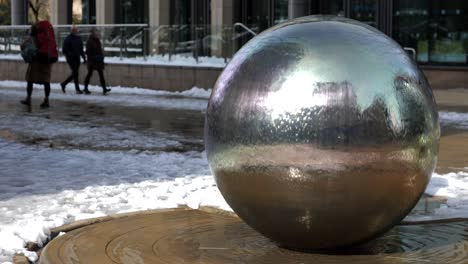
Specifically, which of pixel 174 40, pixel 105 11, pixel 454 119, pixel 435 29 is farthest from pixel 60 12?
pixel 454 119

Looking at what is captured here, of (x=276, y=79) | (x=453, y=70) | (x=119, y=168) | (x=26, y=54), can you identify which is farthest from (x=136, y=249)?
(x=453, y=70)

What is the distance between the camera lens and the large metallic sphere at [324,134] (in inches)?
201

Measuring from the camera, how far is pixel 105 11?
121ft

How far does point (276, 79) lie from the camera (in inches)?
206

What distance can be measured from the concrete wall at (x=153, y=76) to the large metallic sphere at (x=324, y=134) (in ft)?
57.4

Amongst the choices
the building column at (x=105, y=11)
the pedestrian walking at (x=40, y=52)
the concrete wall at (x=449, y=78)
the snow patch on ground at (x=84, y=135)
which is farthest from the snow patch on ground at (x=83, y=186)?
the building column at (x=105, y=11)

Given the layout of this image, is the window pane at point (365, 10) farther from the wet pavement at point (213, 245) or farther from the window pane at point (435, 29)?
the wet pavement at point (213, 245)

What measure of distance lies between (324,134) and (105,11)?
33.0m

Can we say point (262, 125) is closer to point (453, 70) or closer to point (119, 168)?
point (119, 168)

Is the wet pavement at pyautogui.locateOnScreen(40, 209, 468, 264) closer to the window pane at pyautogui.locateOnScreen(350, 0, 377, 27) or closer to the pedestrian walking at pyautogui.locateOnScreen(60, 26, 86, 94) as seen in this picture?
the pedestrian walking at pyautogui.locateOnScreen(60, 26, 86, 94)

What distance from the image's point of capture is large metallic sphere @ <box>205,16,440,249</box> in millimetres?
5117

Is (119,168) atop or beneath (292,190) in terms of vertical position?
beneath

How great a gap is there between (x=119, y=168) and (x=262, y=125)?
5391 mm

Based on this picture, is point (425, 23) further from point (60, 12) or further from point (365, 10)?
point (60, 12)
